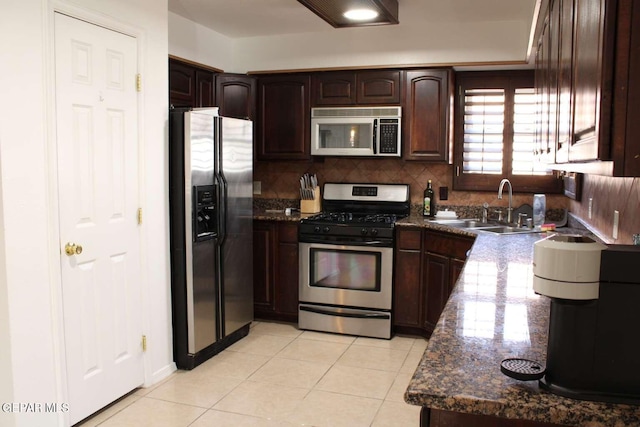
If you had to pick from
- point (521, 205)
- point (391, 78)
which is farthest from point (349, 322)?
point (391, 78)

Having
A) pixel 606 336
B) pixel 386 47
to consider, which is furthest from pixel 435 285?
pixel 606 336

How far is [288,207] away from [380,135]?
123 cm

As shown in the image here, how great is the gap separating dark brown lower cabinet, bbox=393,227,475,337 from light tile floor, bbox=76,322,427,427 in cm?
17

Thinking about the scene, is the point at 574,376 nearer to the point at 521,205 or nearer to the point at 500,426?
the point at 500,426

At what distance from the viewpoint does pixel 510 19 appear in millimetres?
4238

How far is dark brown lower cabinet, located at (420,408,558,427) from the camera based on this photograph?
4.03ft

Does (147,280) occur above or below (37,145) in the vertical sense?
below

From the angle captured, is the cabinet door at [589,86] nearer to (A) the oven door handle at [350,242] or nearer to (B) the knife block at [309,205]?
(A) the oven door handle at [350,242]

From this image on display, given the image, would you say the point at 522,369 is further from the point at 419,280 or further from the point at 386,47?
the point at 386,47

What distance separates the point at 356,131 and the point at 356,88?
0.36 metres

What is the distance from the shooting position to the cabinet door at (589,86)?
1.01 metres

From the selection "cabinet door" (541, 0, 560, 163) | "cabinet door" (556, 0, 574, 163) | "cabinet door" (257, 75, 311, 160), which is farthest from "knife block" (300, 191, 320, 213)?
"cabinet door" (556, 0, 574, 163)

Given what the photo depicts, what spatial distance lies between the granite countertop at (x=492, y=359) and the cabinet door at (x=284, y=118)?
8.72ft

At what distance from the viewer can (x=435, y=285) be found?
422 cm
